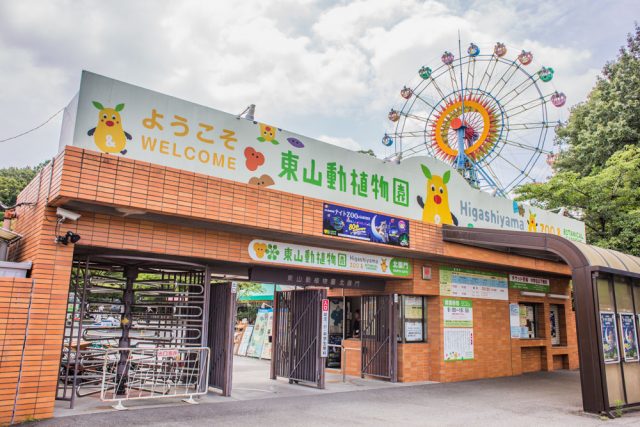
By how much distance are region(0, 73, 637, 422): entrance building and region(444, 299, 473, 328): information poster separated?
0.04m

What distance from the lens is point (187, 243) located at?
807 cm

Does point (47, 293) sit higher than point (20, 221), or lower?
lower

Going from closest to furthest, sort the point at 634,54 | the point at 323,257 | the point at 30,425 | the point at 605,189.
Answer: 1. the point at 30,425
2. the point at 323,257
3. the point at 605,189
4. the point at 634,54

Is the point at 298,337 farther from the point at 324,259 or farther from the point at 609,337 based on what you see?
the point at 609,337

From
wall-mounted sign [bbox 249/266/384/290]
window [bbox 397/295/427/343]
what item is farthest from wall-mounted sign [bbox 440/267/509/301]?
wall-mounted sign [bbox 249/266/384/290]

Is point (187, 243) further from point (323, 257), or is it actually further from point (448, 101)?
point (448, 101)

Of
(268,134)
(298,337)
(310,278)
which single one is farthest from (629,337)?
(268,134)

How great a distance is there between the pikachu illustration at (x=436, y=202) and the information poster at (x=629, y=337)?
14.2 ft

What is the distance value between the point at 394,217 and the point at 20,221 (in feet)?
23.0

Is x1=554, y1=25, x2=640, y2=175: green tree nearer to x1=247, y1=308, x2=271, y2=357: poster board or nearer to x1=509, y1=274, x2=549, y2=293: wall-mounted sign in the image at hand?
x1=509, y1=274, x2=549, y2=293: wall-mounted sign

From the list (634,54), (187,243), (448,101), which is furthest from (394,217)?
(634,54)

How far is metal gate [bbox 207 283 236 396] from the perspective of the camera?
9039 millimetres

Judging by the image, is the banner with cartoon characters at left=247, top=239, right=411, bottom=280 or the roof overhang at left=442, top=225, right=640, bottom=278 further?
the banner with cartoon characters at left=247, top=239, right=411, bottom=280

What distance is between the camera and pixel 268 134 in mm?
9203
